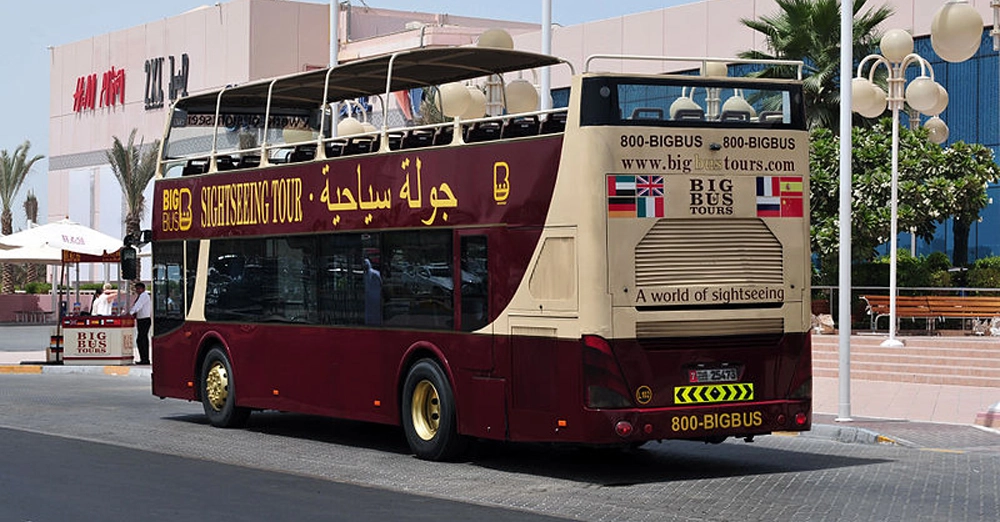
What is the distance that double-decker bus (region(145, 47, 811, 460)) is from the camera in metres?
13.6

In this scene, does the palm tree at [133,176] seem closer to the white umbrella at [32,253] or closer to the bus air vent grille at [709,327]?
the white umbrella at [32,253]

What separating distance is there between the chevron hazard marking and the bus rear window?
2258 millimetres

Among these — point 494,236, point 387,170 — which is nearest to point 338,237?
point 387,170

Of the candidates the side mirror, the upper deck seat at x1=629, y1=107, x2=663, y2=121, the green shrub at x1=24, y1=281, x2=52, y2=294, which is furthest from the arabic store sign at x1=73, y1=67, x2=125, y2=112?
the upper deck seat at x1=629, y1=107, x2=663, y2=121

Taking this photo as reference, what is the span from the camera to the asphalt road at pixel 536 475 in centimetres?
1206

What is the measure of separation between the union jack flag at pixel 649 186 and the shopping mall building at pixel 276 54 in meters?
31.5

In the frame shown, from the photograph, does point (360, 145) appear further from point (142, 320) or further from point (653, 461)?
point (142, 320)

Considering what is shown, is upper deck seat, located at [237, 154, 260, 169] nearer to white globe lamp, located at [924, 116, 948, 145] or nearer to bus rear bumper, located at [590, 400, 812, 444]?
bus rear bumper, located at [590, 400, 812, 444]

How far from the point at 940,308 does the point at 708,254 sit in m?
20.1

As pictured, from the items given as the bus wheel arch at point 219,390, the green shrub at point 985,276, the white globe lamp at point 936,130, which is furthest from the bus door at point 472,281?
the green shrub at point 985,276

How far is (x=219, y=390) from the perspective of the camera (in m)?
19.1

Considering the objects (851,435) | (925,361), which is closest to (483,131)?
(851,435)

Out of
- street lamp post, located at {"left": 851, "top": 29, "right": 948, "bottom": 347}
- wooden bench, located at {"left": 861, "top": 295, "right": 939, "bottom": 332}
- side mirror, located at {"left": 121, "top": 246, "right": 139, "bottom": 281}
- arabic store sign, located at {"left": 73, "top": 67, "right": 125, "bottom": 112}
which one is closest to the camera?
side mirror, located at {"left": 121, "top": 246, "right": 139, "bottom": 281}

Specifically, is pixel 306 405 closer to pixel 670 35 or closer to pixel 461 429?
pixel 461 429
